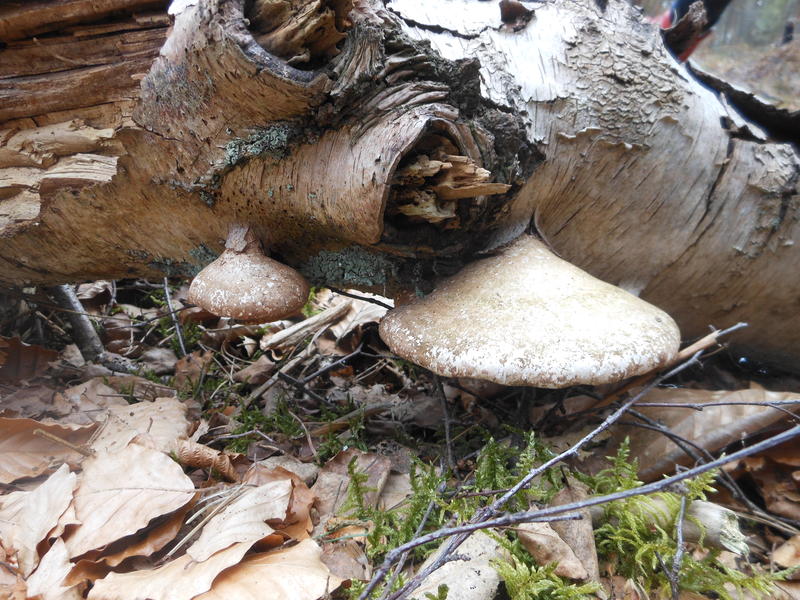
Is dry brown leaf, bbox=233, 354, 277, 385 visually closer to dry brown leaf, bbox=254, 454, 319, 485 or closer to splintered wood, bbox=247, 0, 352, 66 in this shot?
dry brown leaf, bbox=254, 454, 319, 485

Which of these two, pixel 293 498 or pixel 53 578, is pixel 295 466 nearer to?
pixel 293 498

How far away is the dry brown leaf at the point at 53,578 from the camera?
128 centimetres

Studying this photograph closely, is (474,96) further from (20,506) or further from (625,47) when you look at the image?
(20,506)

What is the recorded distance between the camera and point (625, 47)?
204 cm

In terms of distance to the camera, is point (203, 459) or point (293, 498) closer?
point (293, 498)

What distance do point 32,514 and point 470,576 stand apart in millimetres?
1259

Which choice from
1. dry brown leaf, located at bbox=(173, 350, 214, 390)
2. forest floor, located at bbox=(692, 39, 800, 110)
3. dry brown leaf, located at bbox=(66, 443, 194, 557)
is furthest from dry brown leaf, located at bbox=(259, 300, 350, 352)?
forest floor, located at bbox=(692, 39, 800, 110)

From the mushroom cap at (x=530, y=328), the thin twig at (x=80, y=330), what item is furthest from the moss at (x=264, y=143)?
the thin twig at (x=80, y=330)

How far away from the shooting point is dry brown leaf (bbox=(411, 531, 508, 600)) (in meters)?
1.30

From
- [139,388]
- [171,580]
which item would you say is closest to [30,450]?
[139,388]

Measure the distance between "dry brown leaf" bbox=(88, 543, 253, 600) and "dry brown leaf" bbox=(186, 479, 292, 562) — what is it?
0.09ft

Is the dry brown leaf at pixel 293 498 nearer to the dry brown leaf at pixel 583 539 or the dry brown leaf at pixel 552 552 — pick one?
the dry brown leaf at pixel 552 552

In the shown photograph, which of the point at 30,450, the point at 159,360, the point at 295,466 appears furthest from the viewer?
the point at 159,360

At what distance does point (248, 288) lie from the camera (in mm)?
1661
